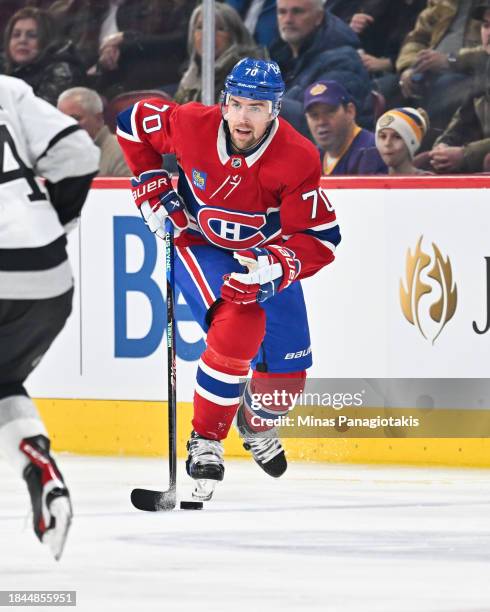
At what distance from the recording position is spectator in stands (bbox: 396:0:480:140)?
17.0ft

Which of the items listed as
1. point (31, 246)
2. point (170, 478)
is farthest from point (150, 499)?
point (31, 246)

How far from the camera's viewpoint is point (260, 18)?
214 inches

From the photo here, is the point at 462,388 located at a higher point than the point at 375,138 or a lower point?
lower

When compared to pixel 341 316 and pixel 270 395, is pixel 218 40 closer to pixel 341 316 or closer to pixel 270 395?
pixel 341 316

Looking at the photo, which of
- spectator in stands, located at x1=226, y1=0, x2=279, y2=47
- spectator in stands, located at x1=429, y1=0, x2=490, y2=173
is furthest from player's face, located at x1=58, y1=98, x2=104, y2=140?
spectator in stands, located at x1=429, y1=0, x2=490, y2=173

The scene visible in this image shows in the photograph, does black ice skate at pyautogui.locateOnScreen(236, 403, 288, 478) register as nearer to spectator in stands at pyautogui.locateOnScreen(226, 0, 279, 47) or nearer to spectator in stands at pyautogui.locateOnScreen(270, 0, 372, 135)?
spectator in stands at pyautogui.locateOnScreen(270, 0, 372, 135)

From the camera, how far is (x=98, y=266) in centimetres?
520

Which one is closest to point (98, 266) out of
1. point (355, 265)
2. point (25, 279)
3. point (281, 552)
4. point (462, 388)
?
point (355, 265)

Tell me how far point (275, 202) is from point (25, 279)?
1693mm

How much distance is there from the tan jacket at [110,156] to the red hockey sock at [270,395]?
3.24 feet

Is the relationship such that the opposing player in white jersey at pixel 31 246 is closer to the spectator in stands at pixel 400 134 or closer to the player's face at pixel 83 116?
the spectator in stands at pixel 400 134

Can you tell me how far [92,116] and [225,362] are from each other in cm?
156

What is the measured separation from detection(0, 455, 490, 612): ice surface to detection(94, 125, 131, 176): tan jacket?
3.08 ft

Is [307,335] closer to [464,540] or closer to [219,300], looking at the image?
[219,300]
